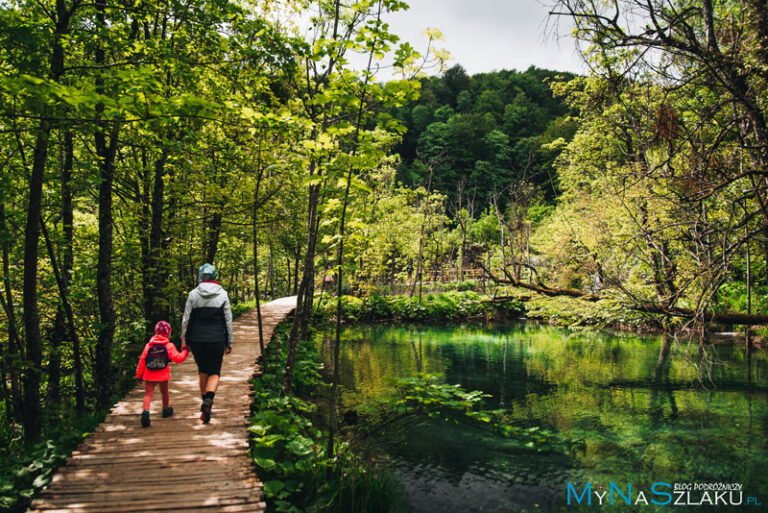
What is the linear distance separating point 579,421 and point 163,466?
23.3 feet

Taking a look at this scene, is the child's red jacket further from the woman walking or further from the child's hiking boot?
the child's hiking boot

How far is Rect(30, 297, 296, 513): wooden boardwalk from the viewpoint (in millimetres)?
3361

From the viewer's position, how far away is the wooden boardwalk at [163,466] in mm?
3361

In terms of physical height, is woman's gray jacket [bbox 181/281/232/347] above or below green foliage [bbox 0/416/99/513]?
above

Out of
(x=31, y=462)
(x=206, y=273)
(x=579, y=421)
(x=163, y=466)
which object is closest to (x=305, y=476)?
(x=163, y=466)

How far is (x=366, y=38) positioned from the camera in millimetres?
3998

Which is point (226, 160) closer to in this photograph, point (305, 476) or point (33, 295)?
point (33, 295)

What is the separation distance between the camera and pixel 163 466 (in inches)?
153

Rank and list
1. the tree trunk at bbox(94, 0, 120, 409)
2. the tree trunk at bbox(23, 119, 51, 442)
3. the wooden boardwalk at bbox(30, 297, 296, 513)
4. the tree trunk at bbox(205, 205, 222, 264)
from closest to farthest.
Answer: the wooden boardwalk at bbox(30, 297, 296, 513) < the tree trunk at bbox(23, 119, 51, 442) < the tree trunk at bbox(94, 0, 120, 409) < the tree trunk at bbox(205, 205, 222, 264)

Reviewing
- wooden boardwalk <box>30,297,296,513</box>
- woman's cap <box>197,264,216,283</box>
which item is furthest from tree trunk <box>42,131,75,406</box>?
woman's cap <box>197,264,216,283</box>

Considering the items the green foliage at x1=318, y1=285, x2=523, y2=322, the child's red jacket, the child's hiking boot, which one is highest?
the child's red jacket

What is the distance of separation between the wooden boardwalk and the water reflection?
2.57 m

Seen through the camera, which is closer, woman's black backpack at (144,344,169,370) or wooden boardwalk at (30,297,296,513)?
wooden boardwalk at (30,297,296,513)

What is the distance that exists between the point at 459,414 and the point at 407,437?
1526 mm
